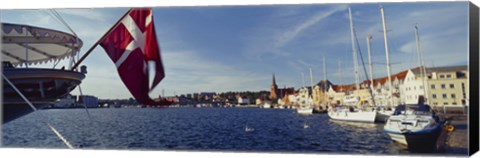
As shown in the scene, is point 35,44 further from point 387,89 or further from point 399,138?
point 399,138

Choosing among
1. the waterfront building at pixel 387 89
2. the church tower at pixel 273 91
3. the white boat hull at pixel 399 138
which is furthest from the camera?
the church tower at pixel 273 91

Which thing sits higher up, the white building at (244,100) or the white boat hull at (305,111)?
the white building at (244,100)

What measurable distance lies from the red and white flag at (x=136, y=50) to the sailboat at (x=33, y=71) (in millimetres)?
758

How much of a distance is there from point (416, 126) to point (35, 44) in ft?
22.4

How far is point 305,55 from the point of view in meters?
9.57

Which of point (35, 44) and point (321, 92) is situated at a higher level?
point (35, 44)

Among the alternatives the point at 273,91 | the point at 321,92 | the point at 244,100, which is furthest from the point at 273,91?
the point at 321,92

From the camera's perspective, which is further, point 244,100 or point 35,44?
point 35,44

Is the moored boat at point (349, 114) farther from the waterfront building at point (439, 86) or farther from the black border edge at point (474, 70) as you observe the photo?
the black border edge at point (474, 70)

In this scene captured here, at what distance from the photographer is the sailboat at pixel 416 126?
8953 millimetres

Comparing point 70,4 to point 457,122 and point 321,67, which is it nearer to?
point 321,67

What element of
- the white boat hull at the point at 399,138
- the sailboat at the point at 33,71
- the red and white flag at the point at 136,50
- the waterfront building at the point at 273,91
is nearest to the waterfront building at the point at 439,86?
the white boat hull at the point at 399,138

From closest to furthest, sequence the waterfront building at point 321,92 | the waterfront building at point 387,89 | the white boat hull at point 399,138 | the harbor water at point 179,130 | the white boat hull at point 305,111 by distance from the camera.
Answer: the waterfront building at point 387,89
the white boat hull at point 399,138
the waterfront building at point 321,92
the harbor water at point 179,130
the white boat hull at point 305,111

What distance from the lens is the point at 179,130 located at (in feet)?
35.3
